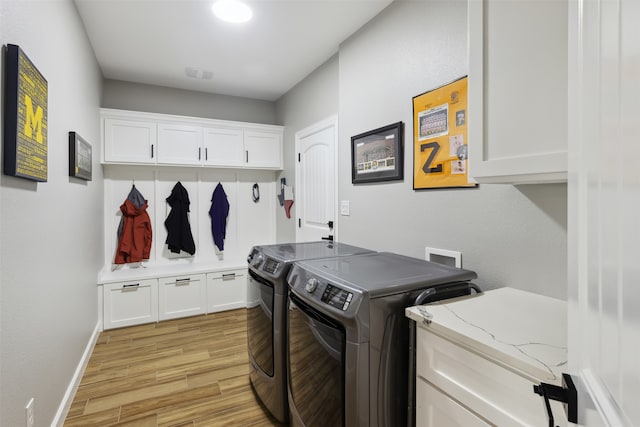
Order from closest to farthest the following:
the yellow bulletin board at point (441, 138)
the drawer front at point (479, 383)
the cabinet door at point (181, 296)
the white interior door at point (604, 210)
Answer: the white interior door at point (604, 210), the drawer front at point (479, 383), the yellow bulletin board at point (441, 138), the cabinet door at point (181, 296)

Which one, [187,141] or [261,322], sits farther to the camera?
[187,141]

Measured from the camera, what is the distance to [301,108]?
12.2 ft

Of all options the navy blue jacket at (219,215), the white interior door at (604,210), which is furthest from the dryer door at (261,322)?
the navy blue jacket at (219,215)

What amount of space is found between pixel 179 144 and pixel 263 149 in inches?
39.1

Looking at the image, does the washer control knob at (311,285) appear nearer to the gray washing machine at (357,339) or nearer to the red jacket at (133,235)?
the gray washing machine at (357,339)

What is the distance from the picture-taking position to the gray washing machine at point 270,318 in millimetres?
1820

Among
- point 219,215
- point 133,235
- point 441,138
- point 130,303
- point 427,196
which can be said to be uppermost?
point 441,138

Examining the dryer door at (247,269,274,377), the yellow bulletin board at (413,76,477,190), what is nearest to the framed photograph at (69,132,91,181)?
the dryer door at (247,269,274,377)

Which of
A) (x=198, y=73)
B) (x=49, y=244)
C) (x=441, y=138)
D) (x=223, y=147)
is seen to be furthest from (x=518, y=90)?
(x=223, y=147)

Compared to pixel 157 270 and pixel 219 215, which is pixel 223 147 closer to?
pixel 219 215

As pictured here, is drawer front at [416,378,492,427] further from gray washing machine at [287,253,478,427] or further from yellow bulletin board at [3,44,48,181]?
yellow bulletin board at [3,44,48,181]

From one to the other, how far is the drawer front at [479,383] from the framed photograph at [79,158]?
7.76 ft

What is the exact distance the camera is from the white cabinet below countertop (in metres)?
0.85

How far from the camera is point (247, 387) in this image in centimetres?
229
